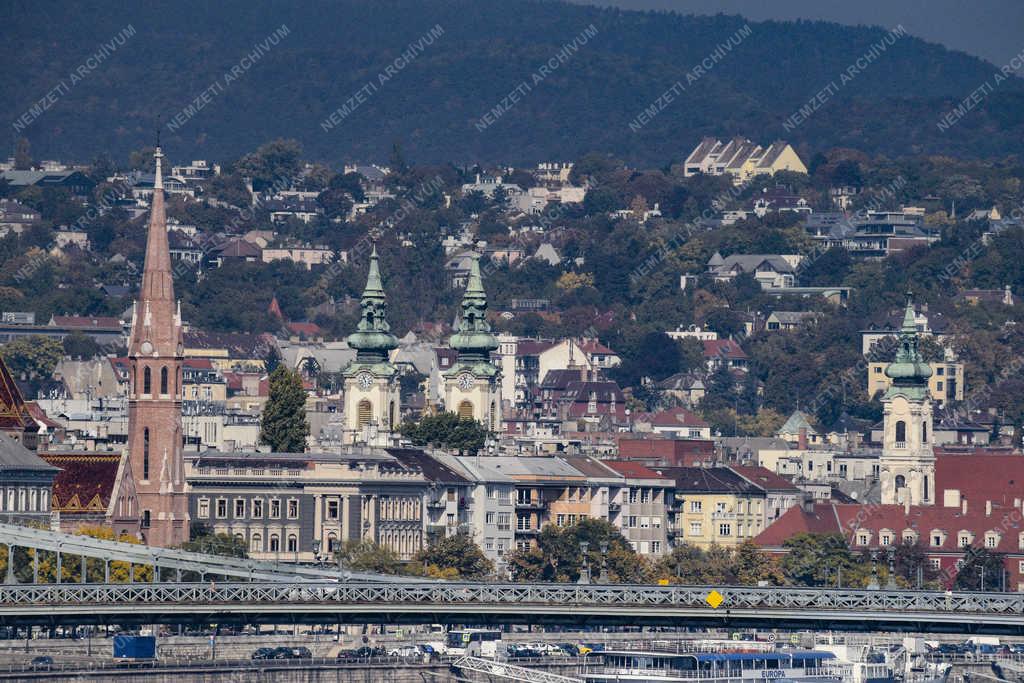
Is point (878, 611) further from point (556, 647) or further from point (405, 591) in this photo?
point (556, 647)

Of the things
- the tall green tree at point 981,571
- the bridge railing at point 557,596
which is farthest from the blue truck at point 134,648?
the tall green tree at point 981,571

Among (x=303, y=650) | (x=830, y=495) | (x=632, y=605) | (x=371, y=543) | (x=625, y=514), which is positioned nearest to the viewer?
(x=632, y=605)

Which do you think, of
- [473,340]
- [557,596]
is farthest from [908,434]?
[557,596]

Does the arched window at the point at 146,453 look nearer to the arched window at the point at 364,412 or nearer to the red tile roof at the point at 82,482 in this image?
the red tile roof at the point at 82,482

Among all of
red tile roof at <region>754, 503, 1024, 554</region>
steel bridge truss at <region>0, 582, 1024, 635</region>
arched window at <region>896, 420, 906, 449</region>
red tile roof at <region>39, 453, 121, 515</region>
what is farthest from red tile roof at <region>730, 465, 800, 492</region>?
steel bridge truss at <region>0, 582, 1024, 635</region>

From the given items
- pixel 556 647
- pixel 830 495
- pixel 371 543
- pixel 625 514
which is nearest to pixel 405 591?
pixel 556 647

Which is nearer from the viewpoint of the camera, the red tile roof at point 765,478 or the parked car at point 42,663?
the parked car at point 42,663
